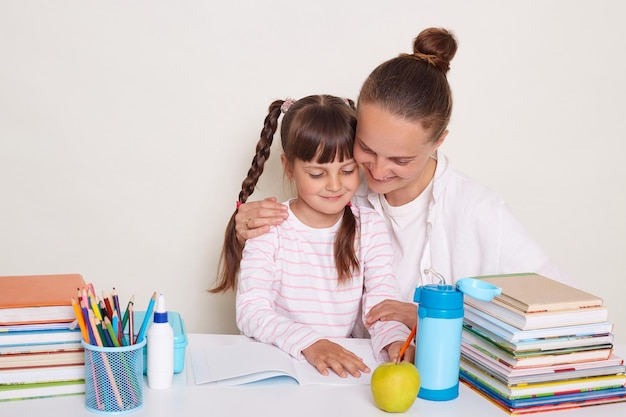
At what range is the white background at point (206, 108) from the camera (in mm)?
2377

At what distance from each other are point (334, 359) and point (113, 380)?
46cm

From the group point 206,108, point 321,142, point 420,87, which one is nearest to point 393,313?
point 321,142

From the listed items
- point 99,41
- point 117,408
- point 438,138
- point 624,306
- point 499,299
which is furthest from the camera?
point 624,306

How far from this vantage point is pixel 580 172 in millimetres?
2805

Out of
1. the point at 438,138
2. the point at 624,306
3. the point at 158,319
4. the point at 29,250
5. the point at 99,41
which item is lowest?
the point at 624,306

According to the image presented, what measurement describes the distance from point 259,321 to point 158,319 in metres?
0.39

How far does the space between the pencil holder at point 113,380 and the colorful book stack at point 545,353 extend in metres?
0.65

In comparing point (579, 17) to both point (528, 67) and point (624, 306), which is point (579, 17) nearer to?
point (528, 67)

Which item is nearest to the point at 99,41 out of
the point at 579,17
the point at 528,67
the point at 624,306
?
the point at 528,67

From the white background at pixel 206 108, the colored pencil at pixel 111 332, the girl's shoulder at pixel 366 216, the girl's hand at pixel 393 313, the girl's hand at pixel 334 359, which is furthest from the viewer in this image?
the white background at pixel 206 108

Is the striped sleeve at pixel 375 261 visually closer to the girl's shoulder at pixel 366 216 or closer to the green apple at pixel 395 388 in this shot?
the girl's shoulder at pixel 366 216

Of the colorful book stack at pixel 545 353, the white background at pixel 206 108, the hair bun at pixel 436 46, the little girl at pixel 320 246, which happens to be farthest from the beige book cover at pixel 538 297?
the white background at pixel 206 108

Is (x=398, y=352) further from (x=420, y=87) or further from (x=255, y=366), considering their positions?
(x=420, y=87)

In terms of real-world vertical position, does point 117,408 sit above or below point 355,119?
below
